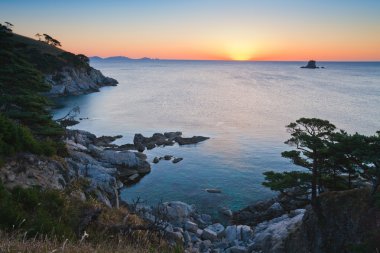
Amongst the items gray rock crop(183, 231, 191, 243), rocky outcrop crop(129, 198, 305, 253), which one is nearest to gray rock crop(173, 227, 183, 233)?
rocky outcrop crop(129, 198, 305, 253)

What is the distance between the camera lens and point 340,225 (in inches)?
726

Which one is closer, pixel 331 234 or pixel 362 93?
pixel 331 234

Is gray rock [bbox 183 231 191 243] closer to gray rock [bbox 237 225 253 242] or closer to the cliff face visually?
gray rock [bbox 237 225 253 242]

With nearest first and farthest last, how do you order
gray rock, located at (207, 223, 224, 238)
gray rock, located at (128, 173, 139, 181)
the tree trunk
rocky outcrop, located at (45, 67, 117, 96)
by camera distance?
the tree trunk, gray rock, located at (207, 223, 224, 238), gray rock, located at (128, 173, 139, 181), rocky outcrop, located at (45, 67, 117, 96)

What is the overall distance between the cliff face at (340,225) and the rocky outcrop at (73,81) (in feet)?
296

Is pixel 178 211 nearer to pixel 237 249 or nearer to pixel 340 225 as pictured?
pixel 237 249

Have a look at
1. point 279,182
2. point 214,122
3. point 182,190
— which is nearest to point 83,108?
point 214,122

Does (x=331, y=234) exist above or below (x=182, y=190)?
above

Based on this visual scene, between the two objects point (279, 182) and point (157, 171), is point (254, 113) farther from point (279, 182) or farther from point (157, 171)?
point (279, 182)

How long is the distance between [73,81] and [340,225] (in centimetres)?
10941

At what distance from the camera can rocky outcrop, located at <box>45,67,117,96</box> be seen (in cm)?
10368

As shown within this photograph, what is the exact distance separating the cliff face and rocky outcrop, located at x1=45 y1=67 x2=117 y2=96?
90184 millimetres

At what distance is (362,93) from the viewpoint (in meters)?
114

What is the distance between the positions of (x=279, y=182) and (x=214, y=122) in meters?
53.4
